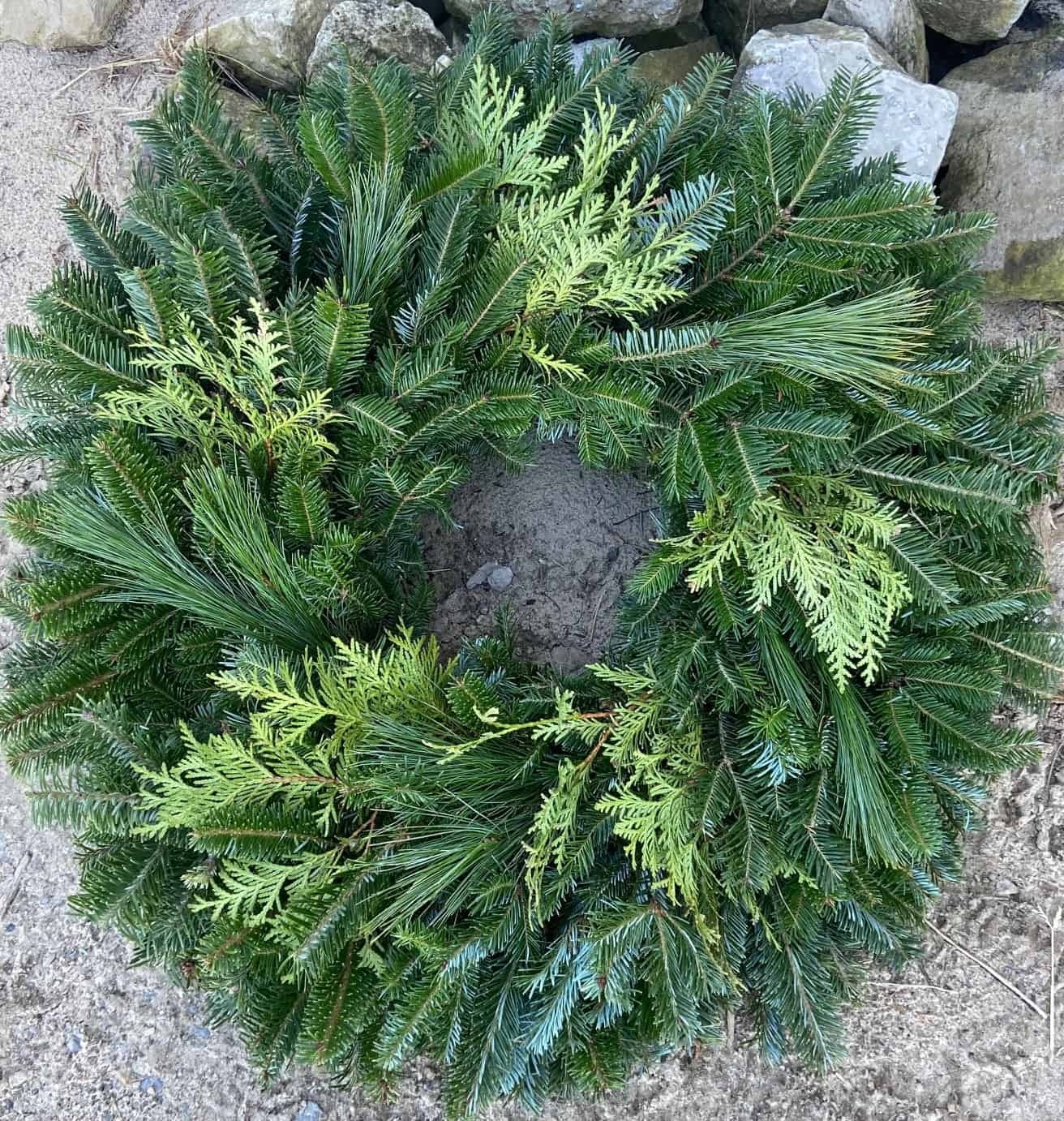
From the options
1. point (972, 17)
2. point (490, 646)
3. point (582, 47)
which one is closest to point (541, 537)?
point (490, 646)

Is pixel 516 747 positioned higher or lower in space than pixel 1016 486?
lower

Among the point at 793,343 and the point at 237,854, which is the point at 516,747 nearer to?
the point at 237,854

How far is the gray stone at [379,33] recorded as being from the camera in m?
2.04

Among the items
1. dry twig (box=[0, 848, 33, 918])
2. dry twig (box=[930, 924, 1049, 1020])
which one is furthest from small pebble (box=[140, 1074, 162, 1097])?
dry twig (box=[930, 924, 1049, 1020])

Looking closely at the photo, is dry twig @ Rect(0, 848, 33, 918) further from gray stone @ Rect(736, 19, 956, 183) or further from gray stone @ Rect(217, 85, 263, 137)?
gray stone @ Rect(736, 19, 956, 183)

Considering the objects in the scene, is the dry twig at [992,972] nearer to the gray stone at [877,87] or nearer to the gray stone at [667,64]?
the gray stone at [877,87]

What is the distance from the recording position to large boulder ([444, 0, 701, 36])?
2.11 metres

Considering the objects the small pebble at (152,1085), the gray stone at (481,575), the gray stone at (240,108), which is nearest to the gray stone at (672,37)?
the gray stone at (240,108)

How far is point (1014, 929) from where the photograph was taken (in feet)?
6.20

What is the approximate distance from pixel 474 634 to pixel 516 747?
1.40 ft

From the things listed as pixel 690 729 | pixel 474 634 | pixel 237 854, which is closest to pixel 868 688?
pixel 690 729

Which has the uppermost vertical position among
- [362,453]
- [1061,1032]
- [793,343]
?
[793,343]

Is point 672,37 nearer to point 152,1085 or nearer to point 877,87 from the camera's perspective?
point 877,87

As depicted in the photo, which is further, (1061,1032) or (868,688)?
(1061,1032)
